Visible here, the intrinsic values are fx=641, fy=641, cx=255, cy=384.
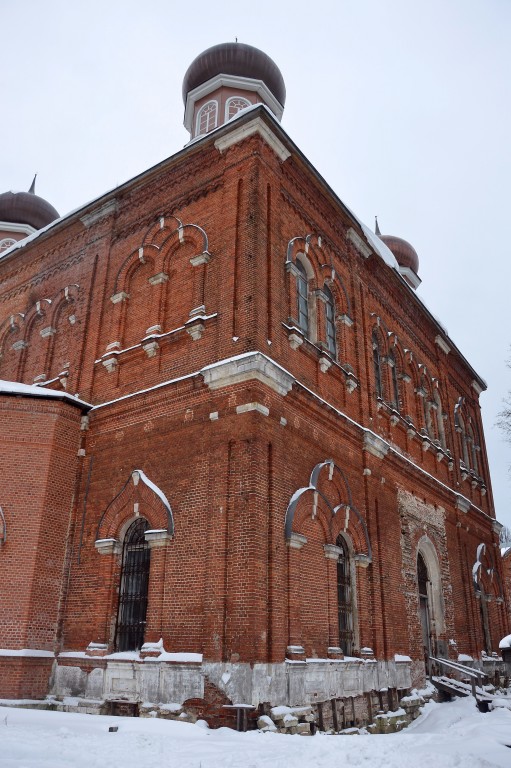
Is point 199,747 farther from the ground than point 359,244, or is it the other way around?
point 359,244

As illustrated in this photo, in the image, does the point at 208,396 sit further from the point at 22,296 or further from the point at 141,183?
the point at 22,296

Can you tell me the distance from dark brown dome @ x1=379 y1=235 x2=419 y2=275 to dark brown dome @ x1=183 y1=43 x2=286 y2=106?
847 cm

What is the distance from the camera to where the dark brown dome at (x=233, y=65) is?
18.0 meters

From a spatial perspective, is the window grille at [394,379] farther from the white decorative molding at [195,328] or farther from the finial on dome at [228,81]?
the finial on dome at [228,81]

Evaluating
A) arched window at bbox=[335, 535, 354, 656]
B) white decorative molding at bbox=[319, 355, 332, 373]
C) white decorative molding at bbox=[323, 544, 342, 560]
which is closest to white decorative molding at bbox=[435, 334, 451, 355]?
white decorative molding at bbox=[319, 355, 332, 373]

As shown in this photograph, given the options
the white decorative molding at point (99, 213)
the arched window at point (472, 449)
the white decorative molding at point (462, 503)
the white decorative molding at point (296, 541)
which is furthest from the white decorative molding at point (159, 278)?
the arched window at point (472, 449)

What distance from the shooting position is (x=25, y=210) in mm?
23047

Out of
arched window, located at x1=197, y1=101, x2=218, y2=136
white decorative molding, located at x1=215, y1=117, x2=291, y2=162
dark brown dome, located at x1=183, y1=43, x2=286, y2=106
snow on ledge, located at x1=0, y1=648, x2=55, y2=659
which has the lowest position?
snow on ledge, located at x1=0, y1=648, x2=55, y2=659

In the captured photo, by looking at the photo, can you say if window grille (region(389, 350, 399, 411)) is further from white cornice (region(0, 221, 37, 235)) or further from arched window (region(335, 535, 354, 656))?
white cornice (region(0, 221, 37, 235))

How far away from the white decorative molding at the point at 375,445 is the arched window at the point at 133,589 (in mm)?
4974

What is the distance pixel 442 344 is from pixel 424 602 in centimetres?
851

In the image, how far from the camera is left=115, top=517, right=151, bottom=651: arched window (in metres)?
10.6

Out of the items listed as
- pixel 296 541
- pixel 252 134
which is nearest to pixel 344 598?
pixel 296 541

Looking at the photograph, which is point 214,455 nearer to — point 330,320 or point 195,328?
point 195,328
